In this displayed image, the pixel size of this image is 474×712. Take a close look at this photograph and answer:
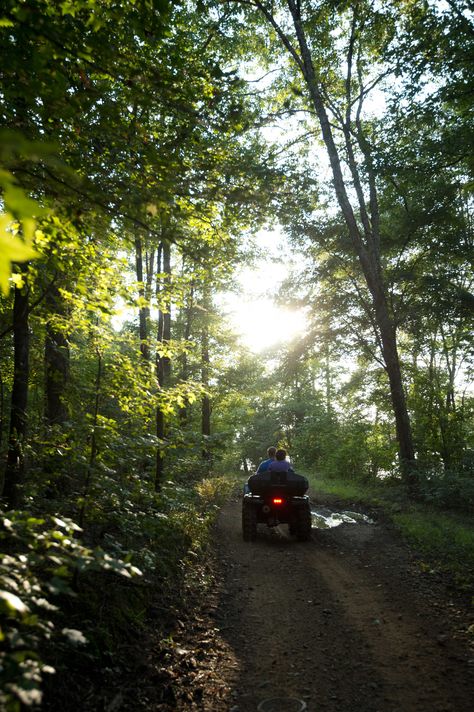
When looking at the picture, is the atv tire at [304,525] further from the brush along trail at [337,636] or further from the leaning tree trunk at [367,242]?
the leaning tree trunk at [367,242]

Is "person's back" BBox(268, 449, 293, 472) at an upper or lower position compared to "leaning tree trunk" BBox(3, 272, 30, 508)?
lower

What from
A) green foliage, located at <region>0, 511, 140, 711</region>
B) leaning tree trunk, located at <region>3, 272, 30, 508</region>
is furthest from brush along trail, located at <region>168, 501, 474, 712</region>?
leaning tree trunk, located at <region>3, 272, 30, 508</region>

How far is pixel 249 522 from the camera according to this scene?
7.89 metres

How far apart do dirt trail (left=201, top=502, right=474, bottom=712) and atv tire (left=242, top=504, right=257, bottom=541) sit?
2.98 ft

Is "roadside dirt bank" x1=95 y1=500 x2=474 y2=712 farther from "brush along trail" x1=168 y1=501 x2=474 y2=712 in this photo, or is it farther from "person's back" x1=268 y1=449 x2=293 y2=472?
"person's back" x1=268 y1=449 x2=293 y2=472

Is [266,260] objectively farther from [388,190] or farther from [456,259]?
[456,259]

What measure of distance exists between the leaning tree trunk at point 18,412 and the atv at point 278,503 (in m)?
4.79

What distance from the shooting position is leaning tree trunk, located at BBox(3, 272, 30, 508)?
12.6 ft

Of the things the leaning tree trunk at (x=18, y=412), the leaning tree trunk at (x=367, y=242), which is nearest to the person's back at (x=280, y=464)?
the leaning tree trunk at (x=367, y=242)

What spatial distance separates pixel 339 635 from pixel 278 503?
3.47 m

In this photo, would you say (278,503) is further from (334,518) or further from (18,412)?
(18,412)

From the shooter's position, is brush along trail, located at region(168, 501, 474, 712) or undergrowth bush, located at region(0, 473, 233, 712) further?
brush along trail, located at region(168, 501, 474, 712)

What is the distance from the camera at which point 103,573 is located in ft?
13.5

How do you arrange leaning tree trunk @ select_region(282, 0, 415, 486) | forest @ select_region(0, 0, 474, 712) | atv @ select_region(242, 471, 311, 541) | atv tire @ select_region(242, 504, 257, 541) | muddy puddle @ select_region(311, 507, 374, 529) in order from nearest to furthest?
forest @ select_region(0, 0, 474, 712), atv @ select_region(242, 471, 311, 541), atv tire @ select_region(242, 504, 257, 541), muddy puddle @ select_region(311, 507, 374, 529), leaning tree trunk @ select_region(282, 0, 415, 486)
